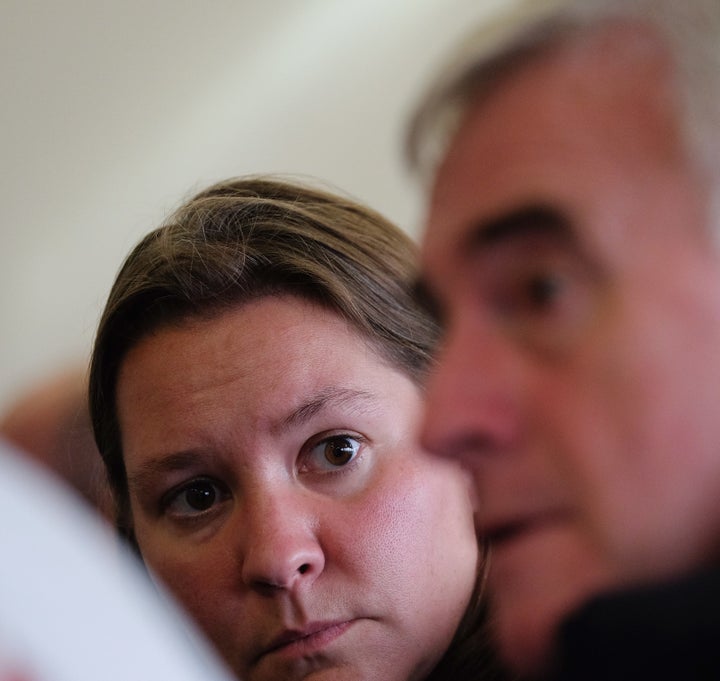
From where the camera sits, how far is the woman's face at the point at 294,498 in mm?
599

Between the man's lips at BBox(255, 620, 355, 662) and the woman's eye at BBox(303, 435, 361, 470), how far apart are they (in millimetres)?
99

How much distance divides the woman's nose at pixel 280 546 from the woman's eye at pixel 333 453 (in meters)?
0.05

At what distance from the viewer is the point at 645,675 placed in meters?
0.31

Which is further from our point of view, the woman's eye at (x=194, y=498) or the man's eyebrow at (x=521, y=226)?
the woman's eye at (x=194, y=498)

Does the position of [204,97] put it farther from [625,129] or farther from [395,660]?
[625,129]

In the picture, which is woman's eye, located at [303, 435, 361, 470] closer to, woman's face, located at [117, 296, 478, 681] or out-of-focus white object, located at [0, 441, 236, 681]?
woman's face, located at [117, 296, 478, 681]

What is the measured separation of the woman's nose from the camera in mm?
564

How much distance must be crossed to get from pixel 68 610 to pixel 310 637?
0.27 metres

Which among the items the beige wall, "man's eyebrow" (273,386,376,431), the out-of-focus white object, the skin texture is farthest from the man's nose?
the beige wall

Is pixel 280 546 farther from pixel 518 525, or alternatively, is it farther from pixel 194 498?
pixel 518 525

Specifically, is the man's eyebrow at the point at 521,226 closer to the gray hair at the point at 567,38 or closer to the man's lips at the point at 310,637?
the gray hair at the point at 567,38

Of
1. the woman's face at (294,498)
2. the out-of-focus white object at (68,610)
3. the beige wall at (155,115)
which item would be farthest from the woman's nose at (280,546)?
the beige wall at (155,115)

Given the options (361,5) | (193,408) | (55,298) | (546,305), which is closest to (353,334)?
(193,408)

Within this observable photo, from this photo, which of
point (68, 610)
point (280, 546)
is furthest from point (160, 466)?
point (68, 610)
